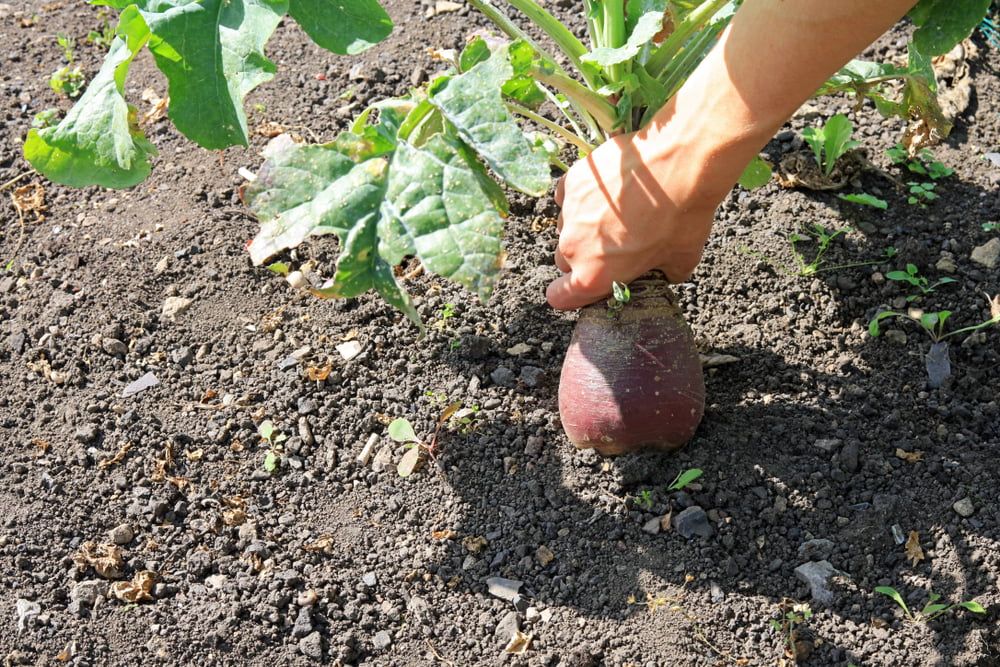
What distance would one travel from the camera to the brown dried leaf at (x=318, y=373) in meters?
2.56

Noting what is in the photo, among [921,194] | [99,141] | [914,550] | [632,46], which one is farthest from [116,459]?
[921,194]

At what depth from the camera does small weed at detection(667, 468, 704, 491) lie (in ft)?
7.36

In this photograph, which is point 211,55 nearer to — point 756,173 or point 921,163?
point 756,173

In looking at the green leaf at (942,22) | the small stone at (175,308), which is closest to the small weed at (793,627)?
the green leaf at (942,22)

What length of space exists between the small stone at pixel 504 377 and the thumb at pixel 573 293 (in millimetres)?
283

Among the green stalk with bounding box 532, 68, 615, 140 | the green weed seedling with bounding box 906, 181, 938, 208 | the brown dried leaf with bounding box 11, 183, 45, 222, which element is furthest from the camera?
the brown dried leaf with bounding box 11, 183, 45, 222

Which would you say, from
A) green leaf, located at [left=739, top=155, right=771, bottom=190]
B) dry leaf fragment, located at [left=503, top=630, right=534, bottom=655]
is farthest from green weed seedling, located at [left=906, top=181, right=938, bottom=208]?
dry leaf fragment, located at [left=503, top=630, right=534, bottom=655]

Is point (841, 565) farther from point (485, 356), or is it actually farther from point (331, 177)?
point (331, 177)

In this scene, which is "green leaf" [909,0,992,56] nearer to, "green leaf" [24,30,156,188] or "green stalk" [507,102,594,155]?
"green stalk" [507,102,594,155]

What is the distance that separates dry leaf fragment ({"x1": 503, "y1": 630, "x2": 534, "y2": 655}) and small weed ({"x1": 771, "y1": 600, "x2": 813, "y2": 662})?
1.67 ft

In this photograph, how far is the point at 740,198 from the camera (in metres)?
2.92

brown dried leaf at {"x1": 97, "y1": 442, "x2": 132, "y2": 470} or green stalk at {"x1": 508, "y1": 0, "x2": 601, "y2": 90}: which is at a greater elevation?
green stalk at {"x1": 508, "y1": 0, "x2": 601, "y2": 90}

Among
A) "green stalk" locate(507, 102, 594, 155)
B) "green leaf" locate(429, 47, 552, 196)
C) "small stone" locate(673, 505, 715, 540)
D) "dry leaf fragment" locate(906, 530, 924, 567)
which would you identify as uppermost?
"green leaf" locate(429, 47, 552, 196)

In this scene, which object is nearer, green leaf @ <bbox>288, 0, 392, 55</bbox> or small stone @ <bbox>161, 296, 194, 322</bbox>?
green leaf @ <bbox>288, 0, 392, 55</bbox>
